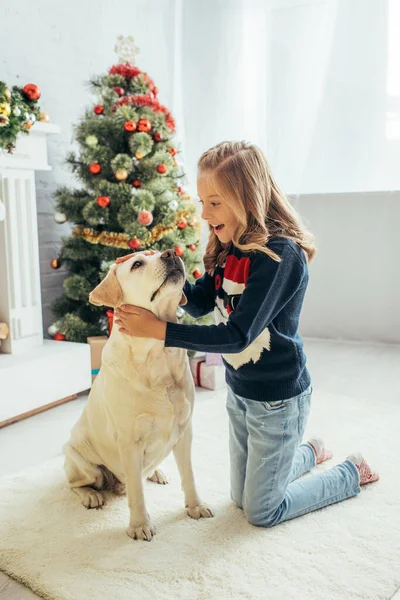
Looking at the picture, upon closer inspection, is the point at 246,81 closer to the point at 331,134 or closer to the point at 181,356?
the point at 331,134

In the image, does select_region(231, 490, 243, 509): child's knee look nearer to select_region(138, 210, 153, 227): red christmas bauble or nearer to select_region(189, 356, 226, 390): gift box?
select_region(189, 356, 226, 390): gift box

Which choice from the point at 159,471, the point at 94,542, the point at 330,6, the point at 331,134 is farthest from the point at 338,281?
the point at 94,542

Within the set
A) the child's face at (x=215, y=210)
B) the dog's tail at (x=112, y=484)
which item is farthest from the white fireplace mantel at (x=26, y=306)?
the child's face at (x=215, y=210)

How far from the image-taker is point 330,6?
413cm

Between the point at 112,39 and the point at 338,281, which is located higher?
the point at 112,39

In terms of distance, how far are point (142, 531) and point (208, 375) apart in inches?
62.9

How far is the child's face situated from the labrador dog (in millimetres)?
196

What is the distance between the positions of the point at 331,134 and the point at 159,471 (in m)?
3.04

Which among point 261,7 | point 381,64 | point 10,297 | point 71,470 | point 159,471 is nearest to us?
point 71,470

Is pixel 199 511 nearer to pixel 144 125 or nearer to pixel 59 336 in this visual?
pixel 59 336

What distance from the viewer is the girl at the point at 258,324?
160 cm

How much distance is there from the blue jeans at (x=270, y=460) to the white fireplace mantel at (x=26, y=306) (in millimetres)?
1330

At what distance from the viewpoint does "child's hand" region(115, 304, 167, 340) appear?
1.60 m

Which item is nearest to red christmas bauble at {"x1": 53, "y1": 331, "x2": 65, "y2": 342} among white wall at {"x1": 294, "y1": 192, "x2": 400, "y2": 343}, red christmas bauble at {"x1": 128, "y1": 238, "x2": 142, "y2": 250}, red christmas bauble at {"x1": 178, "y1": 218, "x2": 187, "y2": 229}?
red christmas bauble at {"x1": 128, "y1": 238, "x2": 142, "y2": 250}
